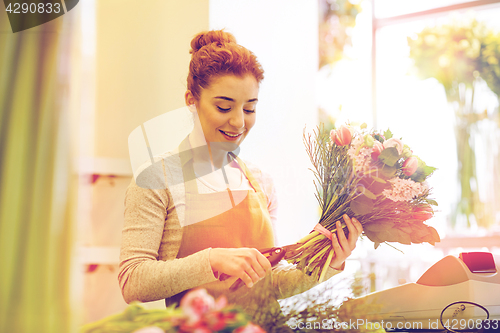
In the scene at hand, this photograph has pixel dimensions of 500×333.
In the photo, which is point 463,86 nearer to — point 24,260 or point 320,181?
point 320,181

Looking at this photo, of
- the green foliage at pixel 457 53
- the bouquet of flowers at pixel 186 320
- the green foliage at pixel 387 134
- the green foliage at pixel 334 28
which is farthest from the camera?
the green foliage at pixel 457 53

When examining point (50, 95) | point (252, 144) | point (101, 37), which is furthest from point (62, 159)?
point (252, 144)

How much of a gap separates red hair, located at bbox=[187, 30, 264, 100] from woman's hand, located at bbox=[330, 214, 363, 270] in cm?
32

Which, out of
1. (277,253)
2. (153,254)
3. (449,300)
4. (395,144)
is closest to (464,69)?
(395,144)

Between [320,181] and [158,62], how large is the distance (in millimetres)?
382

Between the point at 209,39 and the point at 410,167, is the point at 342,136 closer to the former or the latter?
the point at 410,167

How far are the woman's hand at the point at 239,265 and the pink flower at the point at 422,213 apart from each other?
29 cm

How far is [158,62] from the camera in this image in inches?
29.5

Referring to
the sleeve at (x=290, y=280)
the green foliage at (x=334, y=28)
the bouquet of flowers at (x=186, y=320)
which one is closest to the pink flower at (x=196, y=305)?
the bouquet of flowers at (x=186, y=320)

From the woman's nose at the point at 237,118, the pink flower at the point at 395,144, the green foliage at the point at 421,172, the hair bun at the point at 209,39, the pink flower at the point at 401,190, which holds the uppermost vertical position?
the hair bun at the point at 209,39

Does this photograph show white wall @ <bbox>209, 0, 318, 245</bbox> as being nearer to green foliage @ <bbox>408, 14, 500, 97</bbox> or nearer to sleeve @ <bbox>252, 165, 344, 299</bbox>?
sleeve @ <bbox>252, 165, 344, 299</bbox>

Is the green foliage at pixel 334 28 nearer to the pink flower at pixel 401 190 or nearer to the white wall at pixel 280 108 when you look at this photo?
the white wall at pixel 280 108

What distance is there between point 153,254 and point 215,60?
36cm

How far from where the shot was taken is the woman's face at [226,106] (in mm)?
713
